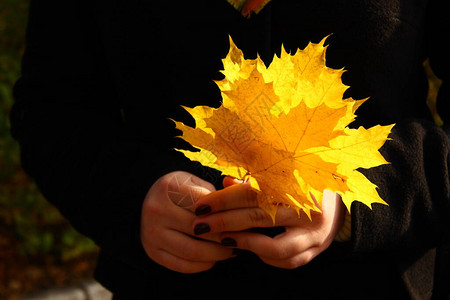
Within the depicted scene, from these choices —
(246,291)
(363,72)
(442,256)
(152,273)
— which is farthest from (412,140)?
(152,273)

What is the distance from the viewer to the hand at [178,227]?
0.83 metres

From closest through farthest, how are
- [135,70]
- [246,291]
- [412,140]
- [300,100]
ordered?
[300,100] < [412,140] < [246,291] < [135,70]

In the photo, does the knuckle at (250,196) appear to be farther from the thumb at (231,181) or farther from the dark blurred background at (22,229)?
the dark blurred background at (22,229)

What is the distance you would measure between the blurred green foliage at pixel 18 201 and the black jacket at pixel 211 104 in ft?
5.35

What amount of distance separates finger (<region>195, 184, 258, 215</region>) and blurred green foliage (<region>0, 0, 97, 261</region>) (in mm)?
2230

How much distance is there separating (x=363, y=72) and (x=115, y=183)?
0.66m

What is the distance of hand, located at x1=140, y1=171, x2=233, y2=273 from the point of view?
83cm

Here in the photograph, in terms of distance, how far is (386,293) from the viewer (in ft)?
3.24

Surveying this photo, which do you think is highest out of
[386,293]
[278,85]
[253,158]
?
[278,85]

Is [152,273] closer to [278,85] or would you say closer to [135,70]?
[135,70]

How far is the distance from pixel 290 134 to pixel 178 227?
0.35 metres

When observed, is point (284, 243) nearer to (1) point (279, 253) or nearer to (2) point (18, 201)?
(1) point (279, 253)

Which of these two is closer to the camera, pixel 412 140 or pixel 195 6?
pixel 412 140

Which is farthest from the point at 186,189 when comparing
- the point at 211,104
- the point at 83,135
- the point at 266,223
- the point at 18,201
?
the point at 18,201
